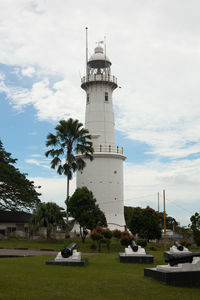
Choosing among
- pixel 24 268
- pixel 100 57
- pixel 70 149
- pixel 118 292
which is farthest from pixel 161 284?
pixel 100 57

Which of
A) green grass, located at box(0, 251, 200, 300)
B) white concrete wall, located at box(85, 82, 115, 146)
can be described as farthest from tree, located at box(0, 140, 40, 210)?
green grass, located at box(0, 251, 200, 300)

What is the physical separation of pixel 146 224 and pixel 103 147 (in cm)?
1185

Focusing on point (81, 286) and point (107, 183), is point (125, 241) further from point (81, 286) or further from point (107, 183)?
point (107, 183)

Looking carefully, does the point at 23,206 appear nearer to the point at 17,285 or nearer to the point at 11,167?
the point at 11,167

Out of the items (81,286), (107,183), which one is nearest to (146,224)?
(107,183)

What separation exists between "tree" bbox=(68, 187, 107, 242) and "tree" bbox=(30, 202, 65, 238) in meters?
1.45

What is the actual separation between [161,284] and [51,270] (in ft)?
16.8

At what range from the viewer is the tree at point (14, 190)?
132ft

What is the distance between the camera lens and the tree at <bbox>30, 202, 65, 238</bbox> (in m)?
37.0

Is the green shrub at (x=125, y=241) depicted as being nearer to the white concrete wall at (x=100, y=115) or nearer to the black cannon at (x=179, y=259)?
the black cannon at (x=179, y=259)

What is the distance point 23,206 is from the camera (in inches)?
1635

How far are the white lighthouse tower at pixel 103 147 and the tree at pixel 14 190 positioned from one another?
808 cm

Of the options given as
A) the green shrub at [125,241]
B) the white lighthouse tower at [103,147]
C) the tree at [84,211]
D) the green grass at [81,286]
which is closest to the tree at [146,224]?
the tree at [84,211]

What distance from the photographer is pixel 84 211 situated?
36531mm
